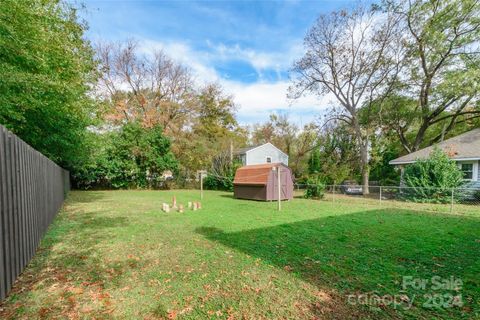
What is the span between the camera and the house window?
42.1 ft

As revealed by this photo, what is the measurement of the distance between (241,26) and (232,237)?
12001 millimetres

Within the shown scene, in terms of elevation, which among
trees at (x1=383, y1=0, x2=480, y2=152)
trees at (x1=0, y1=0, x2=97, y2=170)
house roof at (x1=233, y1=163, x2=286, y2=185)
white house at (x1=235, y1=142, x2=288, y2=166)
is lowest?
house roof at (x1=233, y1=163, x2=286, y2=185)

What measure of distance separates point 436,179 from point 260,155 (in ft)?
53.0

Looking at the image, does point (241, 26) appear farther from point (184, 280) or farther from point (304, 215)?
point (184, 280)

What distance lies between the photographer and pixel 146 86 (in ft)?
79.1

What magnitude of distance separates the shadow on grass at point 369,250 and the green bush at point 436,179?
5198 mm

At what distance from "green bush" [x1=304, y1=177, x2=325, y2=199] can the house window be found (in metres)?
7.77

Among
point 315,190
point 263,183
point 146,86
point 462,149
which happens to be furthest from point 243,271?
point 146,86

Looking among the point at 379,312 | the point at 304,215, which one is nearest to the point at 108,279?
the point at 379,312

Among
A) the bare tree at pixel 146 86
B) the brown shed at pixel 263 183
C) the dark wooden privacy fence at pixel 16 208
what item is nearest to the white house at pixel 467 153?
the brown shed at pixel 263 183

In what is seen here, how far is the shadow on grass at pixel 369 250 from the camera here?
312cm

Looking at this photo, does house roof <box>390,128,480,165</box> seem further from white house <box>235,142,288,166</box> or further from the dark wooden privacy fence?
the dark wooden privacy fence

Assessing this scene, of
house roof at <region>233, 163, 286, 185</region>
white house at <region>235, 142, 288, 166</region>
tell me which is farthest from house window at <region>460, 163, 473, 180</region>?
white house at <region>235, 142, 288, 166</region>

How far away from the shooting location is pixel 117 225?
6281 millimetres
